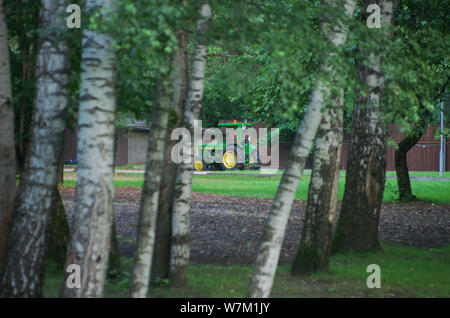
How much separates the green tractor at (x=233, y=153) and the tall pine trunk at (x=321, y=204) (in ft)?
71.3

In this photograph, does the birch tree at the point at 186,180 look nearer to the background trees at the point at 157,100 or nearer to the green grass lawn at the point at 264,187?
the background trees at the point at 157,100

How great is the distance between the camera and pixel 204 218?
13562mm

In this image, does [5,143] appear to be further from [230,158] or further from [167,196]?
[230,158]

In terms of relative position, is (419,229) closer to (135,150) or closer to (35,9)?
(35,9)

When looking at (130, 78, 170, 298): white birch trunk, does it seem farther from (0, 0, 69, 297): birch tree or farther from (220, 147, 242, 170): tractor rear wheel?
(220, 147, 242, 170): tractor rear wheel

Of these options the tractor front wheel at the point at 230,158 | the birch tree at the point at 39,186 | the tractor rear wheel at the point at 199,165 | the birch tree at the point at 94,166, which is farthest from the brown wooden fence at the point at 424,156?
the birch tree at the point at 94,166

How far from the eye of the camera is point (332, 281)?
297 inches

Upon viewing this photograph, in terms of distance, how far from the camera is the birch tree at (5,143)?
6353 mm

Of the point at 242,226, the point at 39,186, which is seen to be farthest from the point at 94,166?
the point at 242,226

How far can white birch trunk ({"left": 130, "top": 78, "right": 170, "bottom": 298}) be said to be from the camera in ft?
16.8

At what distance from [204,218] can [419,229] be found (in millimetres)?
4657

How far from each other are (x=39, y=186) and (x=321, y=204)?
3667 millimetres

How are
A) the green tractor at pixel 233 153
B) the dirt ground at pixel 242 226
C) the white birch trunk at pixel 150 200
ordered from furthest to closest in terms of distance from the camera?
the green tractor at pixel 233 153, the dirt ground at pixel 242 226, the white birch trunk at pixel 150 200
